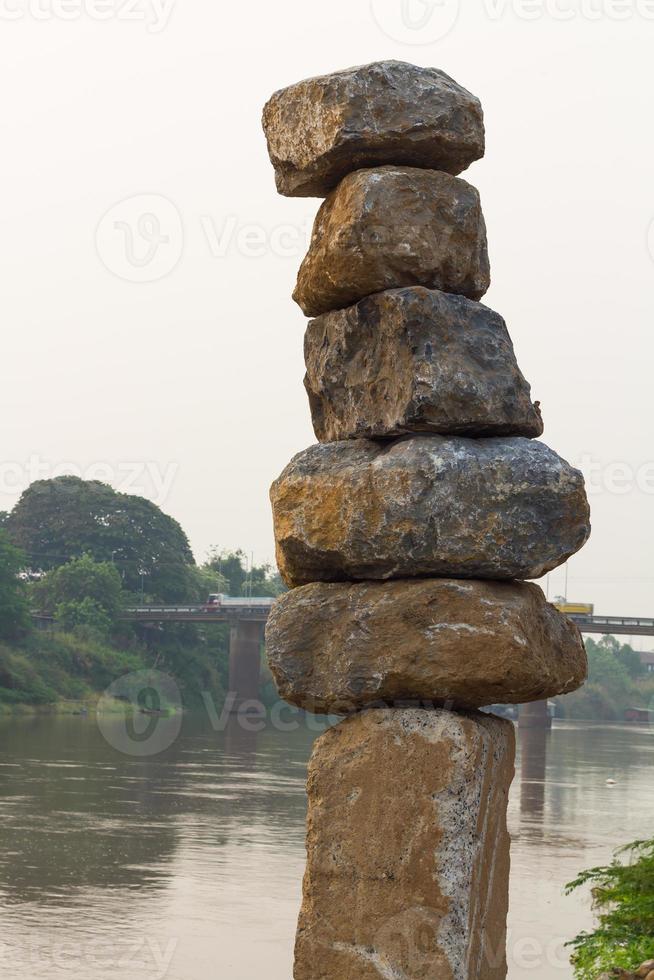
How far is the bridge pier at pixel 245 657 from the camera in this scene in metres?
76.9

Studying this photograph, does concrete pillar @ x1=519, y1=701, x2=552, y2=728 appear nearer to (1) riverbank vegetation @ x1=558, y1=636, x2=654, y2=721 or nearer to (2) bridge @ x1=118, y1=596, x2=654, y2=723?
(2) bridge @ x1=118, y1=596, x2=654, y2=723

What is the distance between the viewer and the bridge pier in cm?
7688

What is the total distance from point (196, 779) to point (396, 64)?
29.6 m

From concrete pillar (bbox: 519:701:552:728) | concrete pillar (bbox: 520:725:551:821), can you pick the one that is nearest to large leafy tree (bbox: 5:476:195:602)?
concrete pillar (bbox: 519:701:552:728)

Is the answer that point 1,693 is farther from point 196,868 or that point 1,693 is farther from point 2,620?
point 196,868

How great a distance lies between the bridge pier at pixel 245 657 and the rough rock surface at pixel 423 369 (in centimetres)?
6916

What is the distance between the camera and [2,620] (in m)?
63.6

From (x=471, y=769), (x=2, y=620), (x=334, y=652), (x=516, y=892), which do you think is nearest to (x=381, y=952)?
(x=471, y=769)

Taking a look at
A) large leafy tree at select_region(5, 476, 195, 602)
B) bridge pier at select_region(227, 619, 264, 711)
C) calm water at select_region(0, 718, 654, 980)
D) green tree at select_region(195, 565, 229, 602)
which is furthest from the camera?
green tree at select_region(195, 565, 229, 602)

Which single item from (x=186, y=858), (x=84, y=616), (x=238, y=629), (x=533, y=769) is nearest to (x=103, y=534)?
(x=84, y=616)

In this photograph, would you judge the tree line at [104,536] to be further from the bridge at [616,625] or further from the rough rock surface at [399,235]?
the rough rock surface at [399,235]

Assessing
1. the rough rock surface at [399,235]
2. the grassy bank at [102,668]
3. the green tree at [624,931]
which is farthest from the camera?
the grassy bank at [102,668]

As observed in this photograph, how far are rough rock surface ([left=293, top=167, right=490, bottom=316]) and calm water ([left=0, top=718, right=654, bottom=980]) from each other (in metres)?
8.86

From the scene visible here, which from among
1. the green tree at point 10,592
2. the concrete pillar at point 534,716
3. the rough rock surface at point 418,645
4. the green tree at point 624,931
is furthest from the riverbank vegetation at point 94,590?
the rough rock surface at point 418,645
